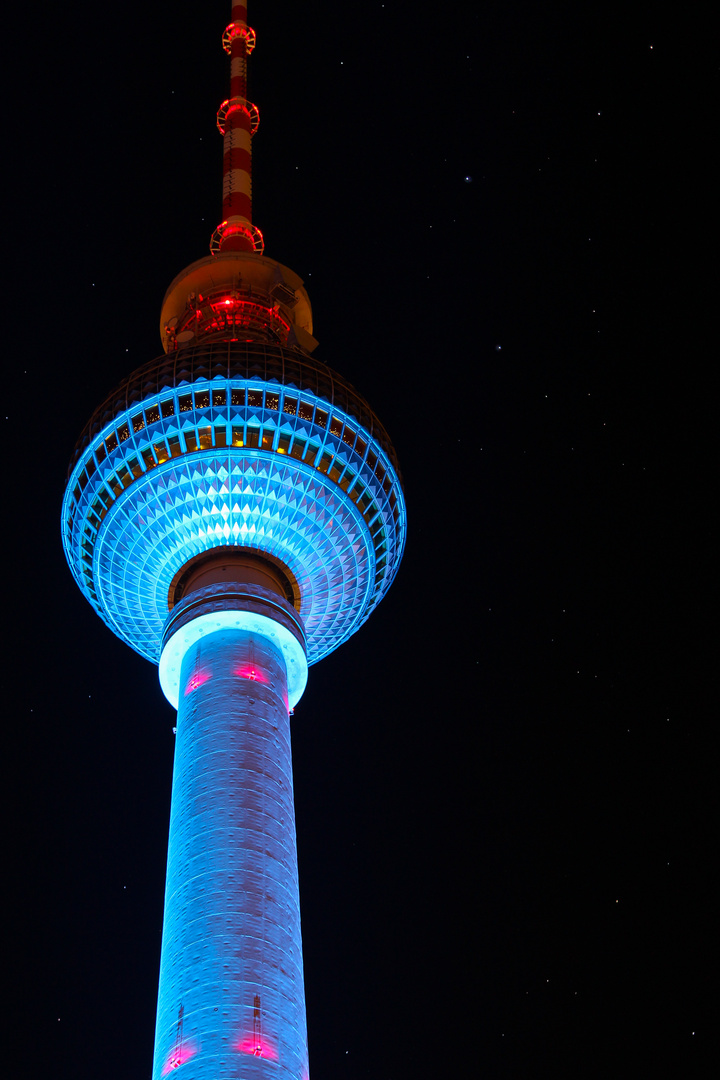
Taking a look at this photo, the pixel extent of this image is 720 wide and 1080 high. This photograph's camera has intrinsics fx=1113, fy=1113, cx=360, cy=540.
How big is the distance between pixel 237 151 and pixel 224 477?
21911 mm

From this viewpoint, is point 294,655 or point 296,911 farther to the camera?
point 294,655

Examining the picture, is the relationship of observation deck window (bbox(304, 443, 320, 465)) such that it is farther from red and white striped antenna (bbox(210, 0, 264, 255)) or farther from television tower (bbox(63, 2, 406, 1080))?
red and white striped antenna (bbox(210, 0, 264, 255))

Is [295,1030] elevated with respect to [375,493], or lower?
lower

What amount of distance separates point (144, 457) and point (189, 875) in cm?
1317

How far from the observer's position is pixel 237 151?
49594 mm

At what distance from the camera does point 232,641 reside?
1265 inches

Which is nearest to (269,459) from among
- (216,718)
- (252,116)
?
(216,718)

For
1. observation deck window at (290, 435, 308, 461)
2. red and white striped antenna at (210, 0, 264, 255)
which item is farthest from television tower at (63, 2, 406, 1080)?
red and white striped antenna at (210, 0, 264, 255)

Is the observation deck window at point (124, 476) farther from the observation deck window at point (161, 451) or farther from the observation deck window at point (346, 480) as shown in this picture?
the observation deck window at point (346, 480)

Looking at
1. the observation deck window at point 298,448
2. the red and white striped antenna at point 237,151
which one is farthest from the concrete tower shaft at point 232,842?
the red and white striped antenna at point 237,151

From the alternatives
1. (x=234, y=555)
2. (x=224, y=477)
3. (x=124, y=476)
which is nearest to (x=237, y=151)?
(x=124, y=476)

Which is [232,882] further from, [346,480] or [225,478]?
[346,480]

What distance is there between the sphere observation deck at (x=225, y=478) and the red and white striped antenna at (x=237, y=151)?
1100 centimetres

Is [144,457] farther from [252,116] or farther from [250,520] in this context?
[252,116]
